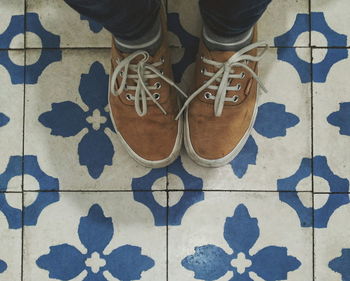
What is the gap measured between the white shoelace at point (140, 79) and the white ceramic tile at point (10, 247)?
12.9 inches

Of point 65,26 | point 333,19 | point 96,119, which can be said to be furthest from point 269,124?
point 65,26

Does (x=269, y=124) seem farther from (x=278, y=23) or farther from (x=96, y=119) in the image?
(x=96, y=119)

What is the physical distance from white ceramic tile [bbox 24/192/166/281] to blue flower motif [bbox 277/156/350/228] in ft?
0.85

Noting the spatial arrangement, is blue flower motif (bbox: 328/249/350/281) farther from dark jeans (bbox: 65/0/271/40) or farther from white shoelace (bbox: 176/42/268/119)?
dark jeans (bbox: 65/0/271/40)

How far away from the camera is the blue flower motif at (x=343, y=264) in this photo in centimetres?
84

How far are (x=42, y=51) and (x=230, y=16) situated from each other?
19.1 inches

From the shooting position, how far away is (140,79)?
2.33 feet

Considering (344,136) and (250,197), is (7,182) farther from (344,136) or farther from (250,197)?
(344,136)

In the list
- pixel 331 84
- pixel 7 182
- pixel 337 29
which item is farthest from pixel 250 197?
pixel 7 182

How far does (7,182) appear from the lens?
87 cm

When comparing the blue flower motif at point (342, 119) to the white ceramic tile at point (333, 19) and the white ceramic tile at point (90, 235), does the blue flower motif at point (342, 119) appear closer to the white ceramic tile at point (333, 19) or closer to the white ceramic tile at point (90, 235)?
the white ceramic tile at point (333, 19)

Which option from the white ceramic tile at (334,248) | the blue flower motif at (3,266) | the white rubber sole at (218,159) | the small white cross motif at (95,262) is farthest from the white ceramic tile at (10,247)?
the white ceramic tile at (334,248)

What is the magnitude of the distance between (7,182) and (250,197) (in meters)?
0.49

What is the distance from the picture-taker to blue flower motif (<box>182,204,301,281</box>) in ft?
2.74
